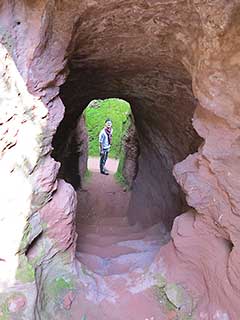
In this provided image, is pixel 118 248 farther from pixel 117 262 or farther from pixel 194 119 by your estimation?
pixel 194 119

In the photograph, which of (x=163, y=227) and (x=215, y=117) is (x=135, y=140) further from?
(x=215, y=117)

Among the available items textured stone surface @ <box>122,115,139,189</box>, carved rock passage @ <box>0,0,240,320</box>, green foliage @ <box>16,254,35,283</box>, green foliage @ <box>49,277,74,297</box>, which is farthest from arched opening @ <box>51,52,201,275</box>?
green foliage @ <box>16,254,35,283</box>

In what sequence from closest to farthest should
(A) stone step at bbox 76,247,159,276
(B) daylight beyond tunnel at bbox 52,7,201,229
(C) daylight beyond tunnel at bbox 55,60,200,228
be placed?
1. (B) daylight beyond tunnel at bbox 52,7,201,229
2. (A) stone step at bbox 76,247,159,276
3. (C) daylight beyond tunnel at bbox 55,60,200,228

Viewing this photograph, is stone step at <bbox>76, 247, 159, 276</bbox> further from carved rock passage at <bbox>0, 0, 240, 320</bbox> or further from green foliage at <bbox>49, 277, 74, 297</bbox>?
green foliage at <bbox>49, 277, 74, 297</bbox>

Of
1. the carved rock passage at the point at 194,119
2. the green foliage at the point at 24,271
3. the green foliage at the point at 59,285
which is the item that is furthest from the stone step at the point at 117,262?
the green foliage at the point at 24,271

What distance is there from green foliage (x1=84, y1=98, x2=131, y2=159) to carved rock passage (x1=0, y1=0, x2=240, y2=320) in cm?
1067

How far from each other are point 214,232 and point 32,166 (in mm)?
1767

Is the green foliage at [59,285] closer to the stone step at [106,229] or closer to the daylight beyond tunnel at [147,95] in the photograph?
the daylight beyond tunnel at [147,95]

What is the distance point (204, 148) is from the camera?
9.85ft

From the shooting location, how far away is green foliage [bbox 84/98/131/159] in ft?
48.4

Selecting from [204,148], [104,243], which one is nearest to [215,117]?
[204,148]

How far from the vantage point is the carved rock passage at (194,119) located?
262cm

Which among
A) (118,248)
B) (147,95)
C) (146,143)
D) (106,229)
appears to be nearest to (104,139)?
(146,143)

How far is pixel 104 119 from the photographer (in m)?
15.4
